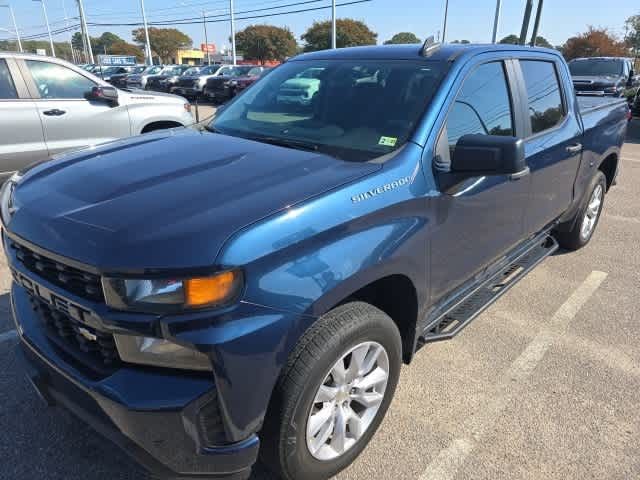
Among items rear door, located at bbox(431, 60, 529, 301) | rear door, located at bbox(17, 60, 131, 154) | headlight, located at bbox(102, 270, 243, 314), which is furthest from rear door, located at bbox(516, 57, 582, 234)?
rear door, located at bbox(17, 60, 131, 154)

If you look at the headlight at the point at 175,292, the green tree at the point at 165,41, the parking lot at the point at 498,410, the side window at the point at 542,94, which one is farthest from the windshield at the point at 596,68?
the green tree at the point at 165,41

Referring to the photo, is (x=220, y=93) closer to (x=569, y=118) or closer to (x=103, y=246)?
(x=569, y=118)

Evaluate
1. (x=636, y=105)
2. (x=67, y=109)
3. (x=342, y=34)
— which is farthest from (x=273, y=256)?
(x=342, y=34)

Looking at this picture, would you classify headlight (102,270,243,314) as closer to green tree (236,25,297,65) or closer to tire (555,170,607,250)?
tire (555,170,607,250)

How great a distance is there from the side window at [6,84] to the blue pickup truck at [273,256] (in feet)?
12.6

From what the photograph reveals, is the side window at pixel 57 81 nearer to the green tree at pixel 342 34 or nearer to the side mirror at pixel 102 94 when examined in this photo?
the side mirror at pixel 102 94

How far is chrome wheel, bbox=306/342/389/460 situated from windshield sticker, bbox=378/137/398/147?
36.8 inches

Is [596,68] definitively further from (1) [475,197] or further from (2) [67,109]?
(1) [475,197]

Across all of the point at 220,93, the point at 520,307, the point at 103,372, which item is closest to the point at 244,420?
the point at 103,372

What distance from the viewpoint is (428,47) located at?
9.35ft

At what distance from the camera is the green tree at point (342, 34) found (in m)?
72.2

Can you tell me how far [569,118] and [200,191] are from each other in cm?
318

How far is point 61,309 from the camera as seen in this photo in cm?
183

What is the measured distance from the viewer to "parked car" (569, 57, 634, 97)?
45.1ft
